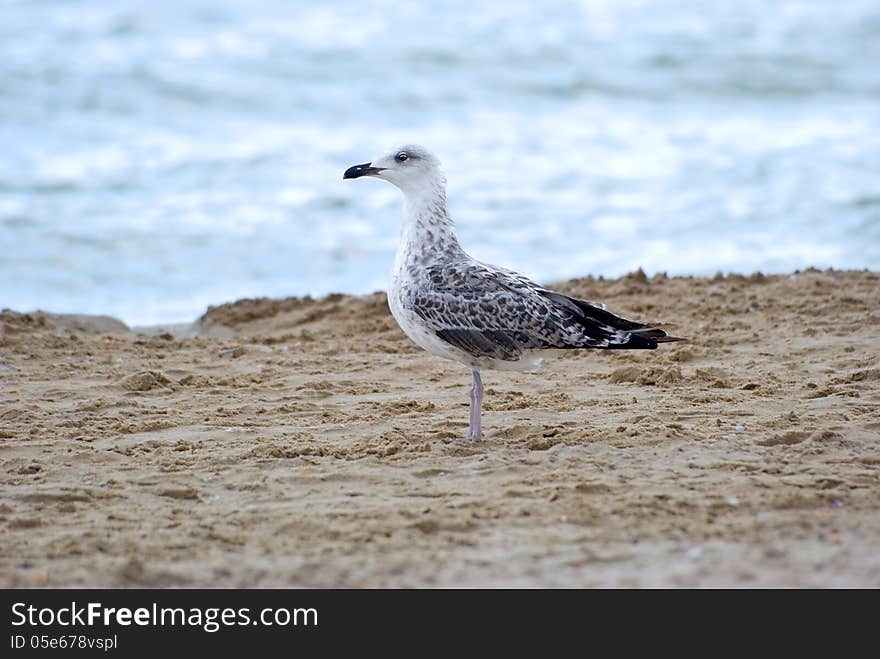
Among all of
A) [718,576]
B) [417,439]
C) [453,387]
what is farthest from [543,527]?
[453,387]

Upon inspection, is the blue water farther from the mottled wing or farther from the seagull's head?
the mottled wing

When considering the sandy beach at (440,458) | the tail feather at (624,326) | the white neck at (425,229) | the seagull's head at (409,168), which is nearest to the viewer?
the sandy beach at (440,458)

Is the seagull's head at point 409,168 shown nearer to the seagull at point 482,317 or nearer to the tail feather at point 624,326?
the seagull at point 482,317

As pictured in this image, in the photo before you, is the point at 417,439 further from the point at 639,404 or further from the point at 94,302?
the point at 94,302

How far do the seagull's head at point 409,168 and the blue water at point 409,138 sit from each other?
470 cm

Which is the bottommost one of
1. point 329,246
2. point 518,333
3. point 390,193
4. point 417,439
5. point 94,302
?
point 417,439

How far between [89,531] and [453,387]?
2.88 meters

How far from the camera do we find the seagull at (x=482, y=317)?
589 centimetres

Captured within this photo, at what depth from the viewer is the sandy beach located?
4.26 metres

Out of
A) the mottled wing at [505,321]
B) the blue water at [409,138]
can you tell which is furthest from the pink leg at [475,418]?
the blue water at [409,138]

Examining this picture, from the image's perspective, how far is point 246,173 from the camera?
48.8 ft

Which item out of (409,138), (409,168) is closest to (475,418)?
(409,168)

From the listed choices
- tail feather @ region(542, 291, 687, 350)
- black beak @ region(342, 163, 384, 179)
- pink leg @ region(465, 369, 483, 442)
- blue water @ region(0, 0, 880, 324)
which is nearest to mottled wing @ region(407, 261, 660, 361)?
tail feather @ region(542, 291, 687, 350)

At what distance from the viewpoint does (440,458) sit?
5.57 metres
